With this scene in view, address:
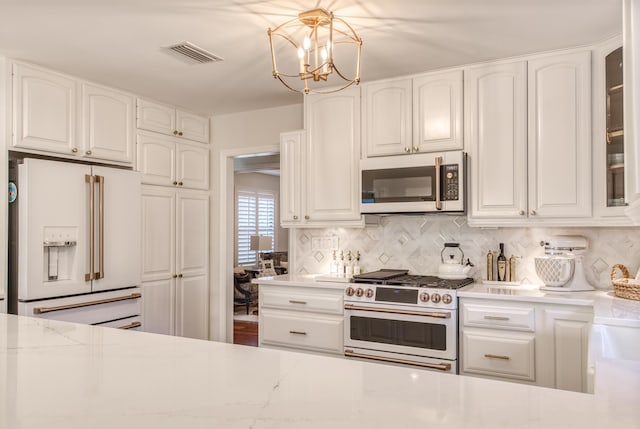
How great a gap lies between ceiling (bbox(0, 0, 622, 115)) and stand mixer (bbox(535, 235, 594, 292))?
4.07ft

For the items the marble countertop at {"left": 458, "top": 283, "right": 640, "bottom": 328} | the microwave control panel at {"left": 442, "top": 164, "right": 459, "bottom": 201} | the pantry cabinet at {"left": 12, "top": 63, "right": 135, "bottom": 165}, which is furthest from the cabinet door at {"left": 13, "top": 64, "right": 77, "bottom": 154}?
the marble countertop at {"left": 458, "top": 283, "right": 640, "bottom": 328}

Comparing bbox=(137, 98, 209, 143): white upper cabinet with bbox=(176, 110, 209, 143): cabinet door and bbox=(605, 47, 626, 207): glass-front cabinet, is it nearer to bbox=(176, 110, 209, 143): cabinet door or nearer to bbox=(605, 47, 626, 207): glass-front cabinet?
bbox=(176, 110, 209, 143): cabinet door

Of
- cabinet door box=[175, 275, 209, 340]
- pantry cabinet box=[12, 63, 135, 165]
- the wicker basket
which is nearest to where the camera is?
the wicker basket

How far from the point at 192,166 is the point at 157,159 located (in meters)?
0.43

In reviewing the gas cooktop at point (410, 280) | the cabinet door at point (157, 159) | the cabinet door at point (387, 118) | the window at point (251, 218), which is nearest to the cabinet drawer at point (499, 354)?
the gas cooktop at point (410, 280)

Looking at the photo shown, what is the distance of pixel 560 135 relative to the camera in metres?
3.00

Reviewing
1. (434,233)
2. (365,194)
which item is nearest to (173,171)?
(365,194)

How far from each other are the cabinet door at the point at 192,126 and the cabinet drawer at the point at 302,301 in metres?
1.74

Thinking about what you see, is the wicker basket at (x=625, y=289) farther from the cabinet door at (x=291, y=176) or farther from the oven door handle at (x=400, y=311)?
the cabinet door at (x=291, y=176)

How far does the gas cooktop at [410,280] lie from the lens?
10.3 ft

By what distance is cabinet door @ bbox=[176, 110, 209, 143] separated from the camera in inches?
176

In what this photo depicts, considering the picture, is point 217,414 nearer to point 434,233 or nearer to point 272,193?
point 434,233

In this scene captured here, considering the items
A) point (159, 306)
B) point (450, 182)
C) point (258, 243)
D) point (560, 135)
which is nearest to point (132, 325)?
point (159, 306)

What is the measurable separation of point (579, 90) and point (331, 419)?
286cm
